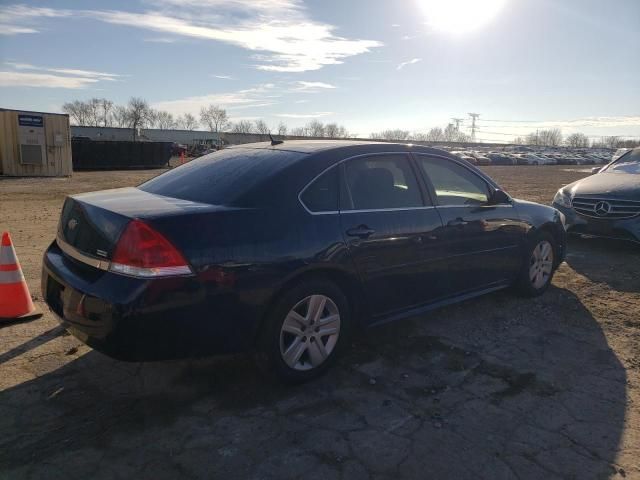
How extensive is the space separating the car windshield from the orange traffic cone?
872cm

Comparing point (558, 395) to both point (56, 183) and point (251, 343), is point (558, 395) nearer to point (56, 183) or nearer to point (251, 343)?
point (251, 343)

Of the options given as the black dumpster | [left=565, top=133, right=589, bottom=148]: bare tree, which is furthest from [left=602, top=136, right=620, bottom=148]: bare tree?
the black dumpster

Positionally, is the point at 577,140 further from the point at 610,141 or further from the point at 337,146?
the point at 337,146

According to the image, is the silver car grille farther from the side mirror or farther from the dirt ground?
the side mirror

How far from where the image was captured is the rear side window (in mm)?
3338

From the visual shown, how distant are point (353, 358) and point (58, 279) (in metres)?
2.12

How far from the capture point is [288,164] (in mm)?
3418

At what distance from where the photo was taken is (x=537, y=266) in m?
5.23

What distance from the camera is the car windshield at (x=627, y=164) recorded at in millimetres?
8328

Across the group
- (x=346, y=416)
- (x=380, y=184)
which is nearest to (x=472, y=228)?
(x=380, y=184)

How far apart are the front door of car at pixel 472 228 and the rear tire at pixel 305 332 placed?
1.25 metres

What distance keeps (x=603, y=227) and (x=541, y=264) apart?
270 cm

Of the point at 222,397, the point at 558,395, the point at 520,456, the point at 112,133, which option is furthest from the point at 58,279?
the point at 112,133

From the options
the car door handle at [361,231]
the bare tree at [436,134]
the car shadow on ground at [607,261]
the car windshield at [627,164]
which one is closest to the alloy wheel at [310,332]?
the car door handle at [361,231]
